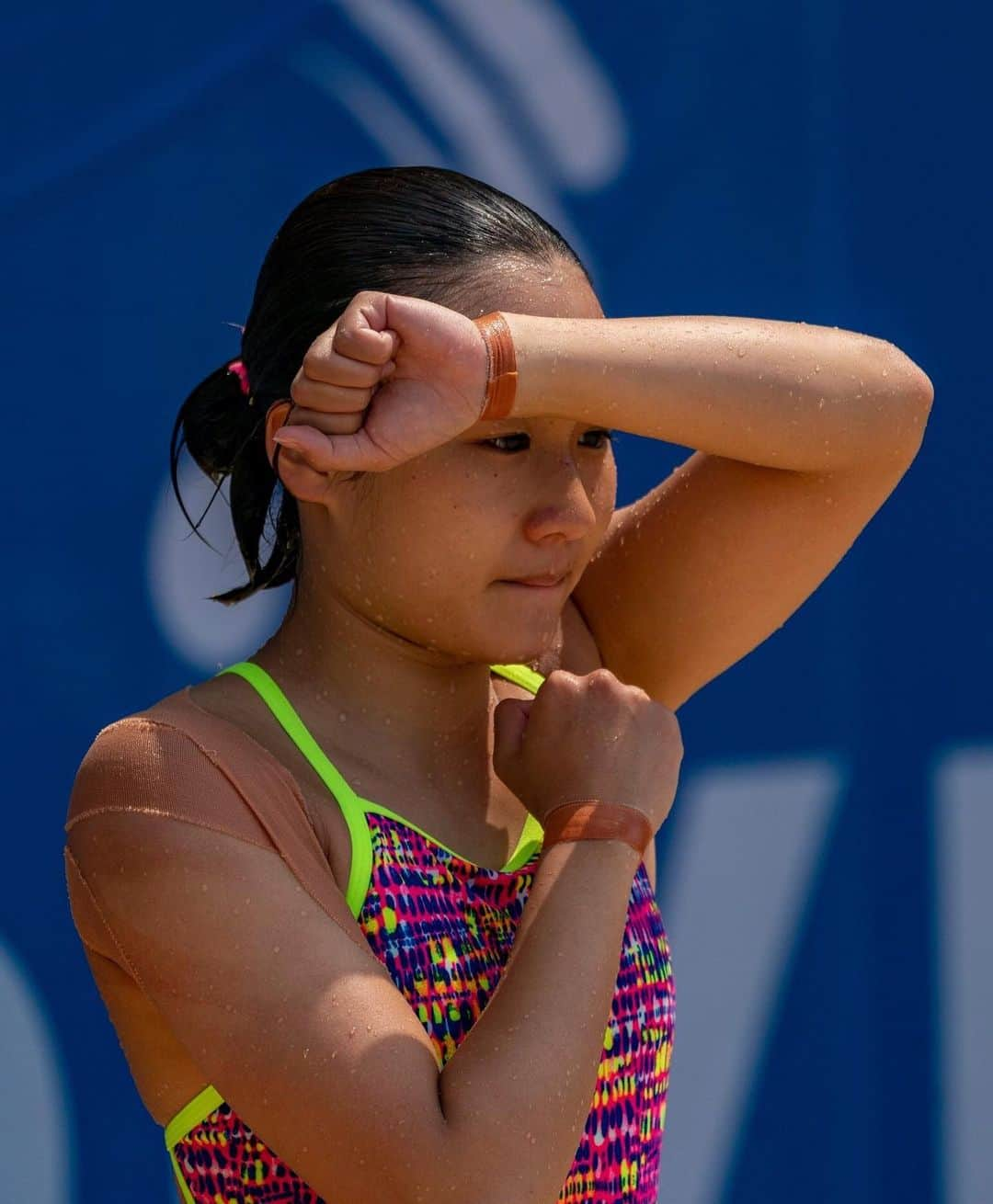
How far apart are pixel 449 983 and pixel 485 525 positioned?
339mm

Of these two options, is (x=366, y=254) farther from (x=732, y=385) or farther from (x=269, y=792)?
(x=269, y=792)

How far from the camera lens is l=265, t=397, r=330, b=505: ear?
1294 mm

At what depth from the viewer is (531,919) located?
121cm

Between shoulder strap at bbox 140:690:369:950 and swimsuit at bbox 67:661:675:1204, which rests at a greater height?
shoulder strap at bbox 140:690:369:950

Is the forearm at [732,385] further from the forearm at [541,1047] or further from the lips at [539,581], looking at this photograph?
the forearm at [541,1047]

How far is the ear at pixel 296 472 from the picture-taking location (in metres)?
1.29

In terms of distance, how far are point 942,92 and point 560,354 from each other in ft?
3.81

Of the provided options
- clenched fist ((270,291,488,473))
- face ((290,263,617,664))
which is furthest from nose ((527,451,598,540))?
clenched fist ((270,291,488,473))

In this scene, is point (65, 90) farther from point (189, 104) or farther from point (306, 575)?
point (306, 575)

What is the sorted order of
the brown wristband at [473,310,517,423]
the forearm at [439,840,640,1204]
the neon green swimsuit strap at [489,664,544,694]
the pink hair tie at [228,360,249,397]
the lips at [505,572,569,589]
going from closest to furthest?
the forearm at [439,840,640,1204] < the brown wristband at [473,310,517,423] < the lips at [505,572,569,589] < the pink hair tie at [228,360,249,397] < the neon green swimsuit strap at [489,664,544,694]

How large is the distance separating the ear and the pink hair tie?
0.09m

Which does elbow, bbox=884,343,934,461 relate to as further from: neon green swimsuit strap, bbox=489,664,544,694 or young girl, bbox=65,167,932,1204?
neon green swimsuit strap, bbox=489,664,544,694

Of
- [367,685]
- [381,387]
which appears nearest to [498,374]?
[381,387]

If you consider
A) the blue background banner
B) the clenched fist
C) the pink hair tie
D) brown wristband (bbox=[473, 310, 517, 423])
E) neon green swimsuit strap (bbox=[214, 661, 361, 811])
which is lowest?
the blue background banner
